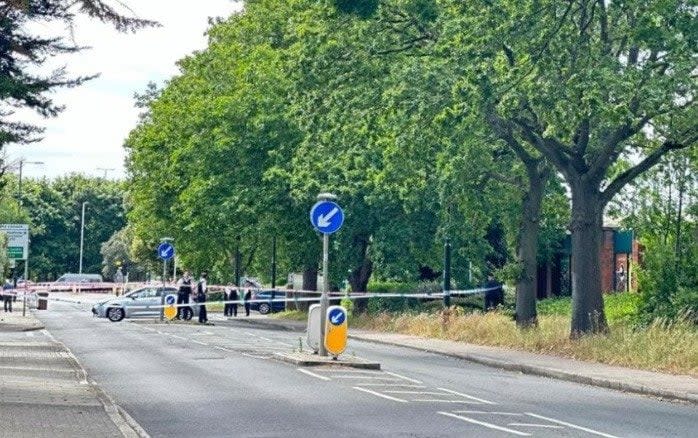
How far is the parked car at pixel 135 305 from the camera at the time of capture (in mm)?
51562

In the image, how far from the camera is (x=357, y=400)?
60.7 feet

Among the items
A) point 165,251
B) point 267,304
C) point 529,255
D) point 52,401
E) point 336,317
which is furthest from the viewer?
point 267,304

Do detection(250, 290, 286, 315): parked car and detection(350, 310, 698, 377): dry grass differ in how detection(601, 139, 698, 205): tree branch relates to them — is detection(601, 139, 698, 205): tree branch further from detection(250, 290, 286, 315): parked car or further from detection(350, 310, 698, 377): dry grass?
detection(250, 290, 286, 315): parked car

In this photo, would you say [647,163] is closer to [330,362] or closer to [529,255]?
[529,255]

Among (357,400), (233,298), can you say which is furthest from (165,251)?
(357,400)

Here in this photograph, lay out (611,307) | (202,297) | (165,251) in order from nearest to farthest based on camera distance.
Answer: (611,307), (165,251), (202,297)

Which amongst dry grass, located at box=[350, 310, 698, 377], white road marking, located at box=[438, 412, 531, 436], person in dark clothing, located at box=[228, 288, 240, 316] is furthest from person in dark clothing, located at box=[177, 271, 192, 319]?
white road marking, located at box=[438, 412, 531, 436]

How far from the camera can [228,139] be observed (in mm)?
52031

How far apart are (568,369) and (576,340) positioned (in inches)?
181

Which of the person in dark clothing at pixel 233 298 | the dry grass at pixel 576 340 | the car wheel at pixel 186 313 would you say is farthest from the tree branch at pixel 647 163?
the person in dark clothing at pixel 233 298

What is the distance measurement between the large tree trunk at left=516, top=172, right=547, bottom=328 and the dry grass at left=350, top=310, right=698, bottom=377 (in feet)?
1.38

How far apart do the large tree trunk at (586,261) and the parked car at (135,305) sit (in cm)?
2281

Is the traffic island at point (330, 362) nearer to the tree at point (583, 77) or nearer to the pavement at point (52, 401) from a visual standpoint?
the pavement at point (52, 401)

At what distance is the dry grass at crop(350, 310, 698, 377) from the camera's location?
84.4 ft
